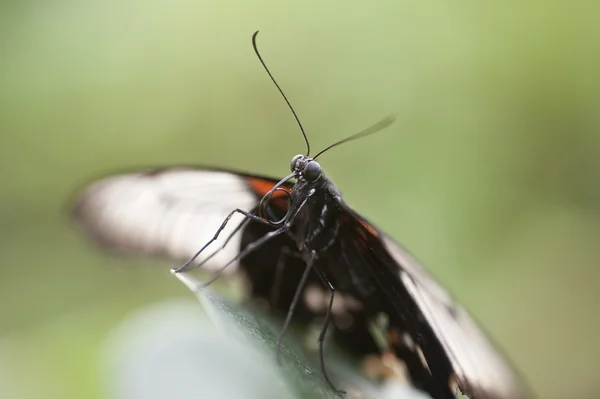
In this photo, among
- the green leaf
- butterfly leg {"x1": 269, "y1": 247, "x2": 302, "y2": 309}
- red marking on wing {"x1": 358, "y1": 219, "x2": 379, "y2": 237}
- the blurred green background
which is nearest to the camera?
the green leaf

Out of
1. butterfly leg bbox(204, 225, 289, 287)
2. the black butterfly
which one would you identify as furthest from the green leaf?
butterfly leg bbox(204, 225, 289, 287)

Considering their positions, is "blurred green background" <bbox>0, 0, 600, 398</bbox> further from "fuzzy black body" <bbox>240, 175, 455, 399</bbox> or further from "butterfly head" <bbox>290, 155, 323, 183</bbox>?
"butterfly head" <bbox>290, 155, 323, 183</bbox>

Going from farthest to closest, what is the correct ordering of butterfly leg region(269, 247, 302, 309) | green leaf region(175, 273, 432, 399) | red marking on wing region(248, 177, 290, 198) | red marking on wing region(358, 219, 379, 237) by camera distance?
butterfly leg region(269, 247, 302, 309), red marking on wing region(248, 177, 290, 198), red marking on wing region(358, 219, 379, 237), green leaf region(175, 273, 432, 399)

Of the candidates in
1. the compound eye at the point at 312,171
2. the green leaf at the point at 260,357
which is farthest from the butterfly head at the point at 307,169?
the green leaf at the point at 260,357

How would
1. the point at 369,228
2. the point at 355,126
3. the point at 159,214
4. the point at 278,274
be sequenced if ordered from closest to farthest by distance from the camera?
the point at 369,228 < the point at 278,274 < the point at 159,214 < the point at 355,126

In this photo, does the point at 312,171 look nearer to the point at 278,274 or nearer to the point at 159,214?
the point at 278,274

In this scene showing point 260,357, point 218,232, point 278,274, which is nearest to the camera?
point 260,357

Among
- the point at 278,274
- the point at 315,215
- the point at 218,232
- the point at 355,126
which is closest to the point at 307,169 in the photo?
the point at 315,215

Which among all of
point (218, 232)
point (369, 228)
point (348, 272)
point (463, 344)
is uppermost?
point (218, 232)
